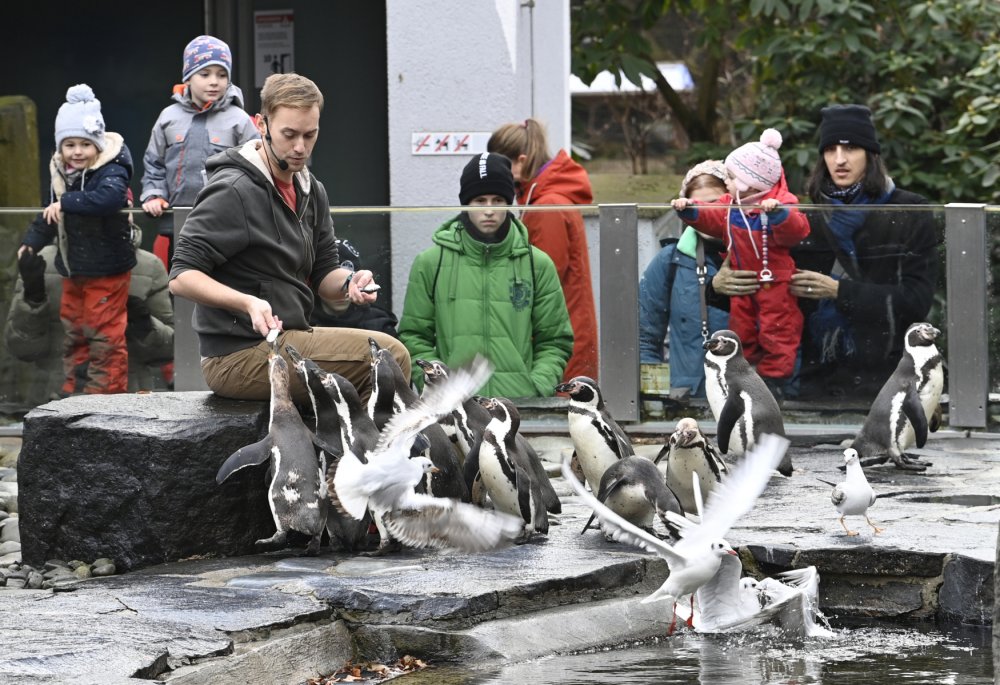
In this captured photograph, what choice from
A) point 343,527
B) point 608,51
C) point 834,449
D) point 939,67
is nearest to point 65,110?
point 343,527

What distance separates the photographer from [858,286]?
930 centimetres

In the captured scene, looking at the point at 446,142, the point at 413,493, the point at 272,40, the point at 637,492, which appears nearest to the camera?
the point at 413,493

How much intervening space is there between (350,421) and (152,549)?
957 millimetres

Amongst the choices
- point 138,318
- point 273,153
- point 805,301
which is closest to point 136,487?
point 273,153

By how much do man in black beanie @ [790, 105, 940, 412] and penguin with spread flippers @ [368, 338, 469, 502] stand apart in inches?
134

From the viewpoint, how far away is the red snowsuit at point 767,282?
9.20 m

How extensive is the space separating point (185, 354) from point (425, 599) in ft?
14.0

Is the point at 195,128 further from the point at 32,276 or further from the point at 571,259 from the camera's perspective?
the point at 571,259

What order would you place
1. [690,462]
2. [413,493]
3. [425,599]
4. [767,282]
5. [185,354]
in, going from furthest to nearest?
[185,354]
[767,282]
[690,462]
[413,493]
[425,599]

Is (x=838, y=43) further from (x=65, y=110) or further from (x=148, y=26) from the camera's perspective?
(x=65, y=110)

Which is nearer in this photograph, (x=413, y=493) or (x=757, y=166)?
(x=413, y=493)

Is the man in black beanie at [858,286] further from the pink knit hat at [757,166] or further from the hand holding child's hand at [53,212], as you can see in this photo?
the hand holding child's hand at [53,212]

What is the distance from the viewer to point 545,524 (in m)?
6.78

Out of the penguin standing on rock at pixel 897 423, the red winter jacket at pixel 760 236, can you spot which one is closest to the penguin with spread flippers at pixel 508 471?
the penguin standing on rock at pixel 897 423
